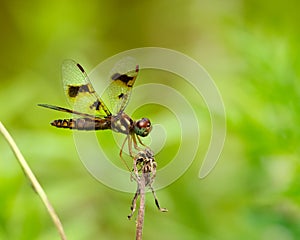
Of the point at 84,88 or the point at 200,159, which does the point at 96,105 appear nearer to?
the point at 84,88

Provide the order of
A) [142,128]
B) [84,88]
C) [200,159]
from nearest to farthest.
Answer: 1. [142,128]
2. [84,88]
3. [200,159]

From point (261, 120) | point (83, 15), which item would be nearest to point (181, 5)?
point (83, 15)

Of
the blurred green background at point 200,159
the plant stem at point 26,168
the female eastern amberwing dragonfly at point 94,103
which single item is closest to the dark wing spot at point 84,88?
the female eastern amberwing dragonfly at point 94,103

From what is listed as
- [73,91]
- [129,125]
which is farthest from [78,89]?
[129,125]

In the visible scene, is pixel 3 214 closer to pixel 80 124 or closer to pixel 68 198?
pixel 68 198

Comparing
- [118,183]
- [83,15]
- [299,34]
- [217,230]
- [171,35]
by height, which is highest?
[171,35]

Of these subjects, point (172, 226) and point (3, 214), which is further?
point (172, 226)

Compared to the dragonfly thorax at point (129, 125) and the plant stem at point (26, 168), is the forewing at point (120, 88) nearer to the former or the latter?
the dragonfly thorax at point (129, 125)

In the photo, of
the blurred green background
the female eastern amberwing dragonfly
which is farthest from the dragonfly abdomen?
the blurred green background
